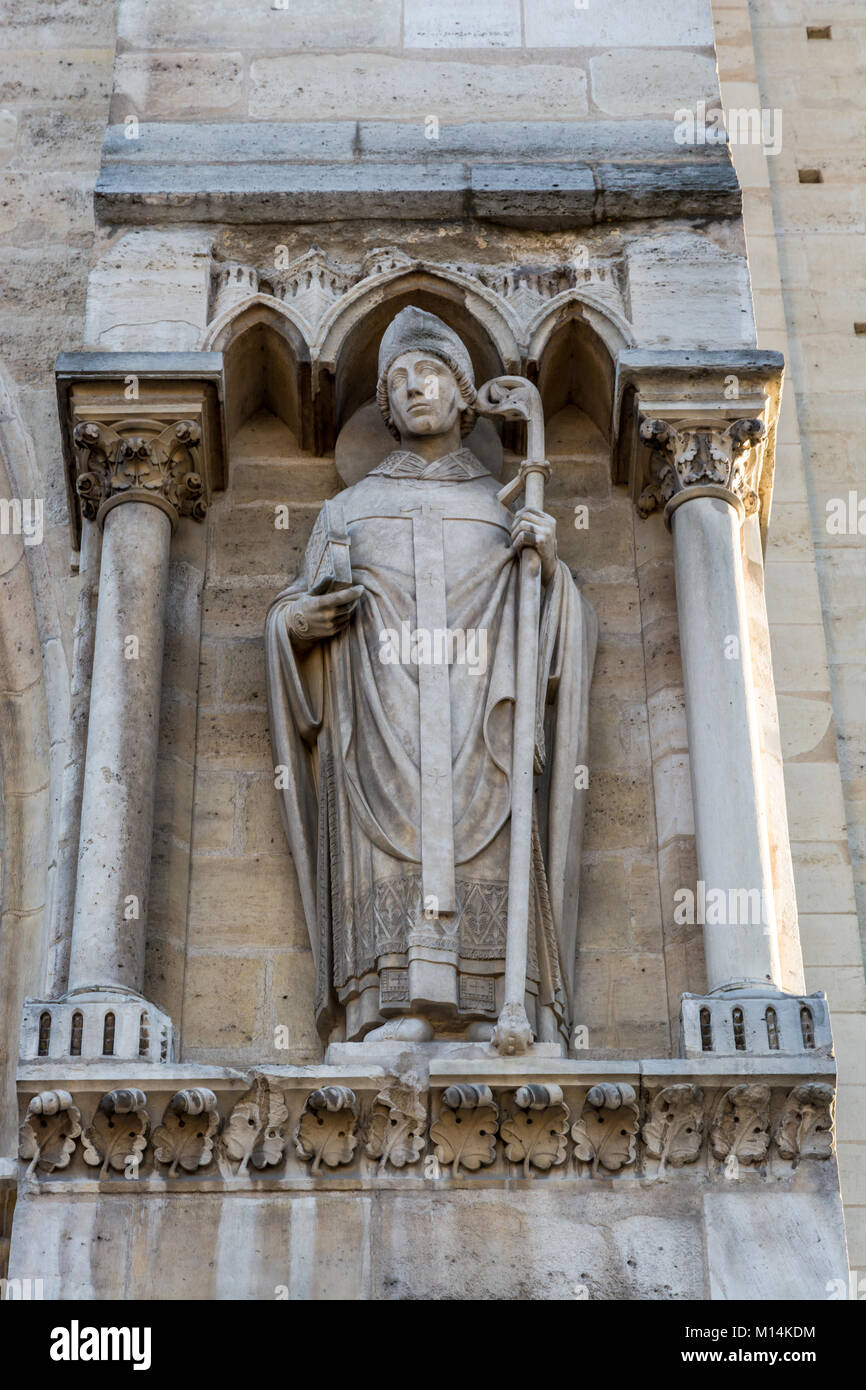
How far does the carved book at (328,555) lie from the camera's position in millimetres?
7066

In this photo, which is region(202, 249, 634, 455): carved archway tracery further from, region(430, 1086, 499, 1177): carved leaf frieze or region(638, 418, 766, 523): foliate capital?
region(430, 1086, 499, 1177): carved leaf frieze

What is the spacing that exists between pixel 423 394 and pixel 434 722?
47.7 inches

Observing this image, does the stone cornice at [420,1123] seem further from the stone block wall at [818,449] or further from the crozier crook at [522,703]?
the stone block wall at [818,449]

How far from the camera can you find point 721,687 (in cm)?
702

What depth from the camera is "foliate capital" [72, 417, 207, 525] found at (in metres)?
7.45

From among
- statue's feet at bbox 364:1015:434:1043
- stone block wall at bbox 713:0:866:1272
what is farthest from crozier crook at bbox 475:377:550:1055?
stone block wall at bbox 713:0:866:1272

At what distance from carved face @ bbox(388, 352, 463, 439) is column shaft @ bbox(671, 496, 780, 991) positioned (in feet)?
2.55

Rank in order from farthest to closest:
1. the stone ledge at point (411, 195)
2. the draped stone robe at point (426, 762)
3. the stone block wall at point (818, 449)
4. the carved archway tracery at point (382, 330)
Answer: the stone block wall at point (818, 449), the stone ledge at point (411, 195), the carved archway tracery at point (382, 330), the draped stone robe at point (426, 762)

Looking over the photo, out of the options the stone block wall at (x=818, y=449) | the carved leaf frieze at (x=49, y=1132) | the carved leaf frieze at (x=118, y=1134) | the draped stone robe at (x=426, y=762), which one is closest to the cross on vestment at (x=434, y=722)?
the draped stone robe at (x=426, y=762)

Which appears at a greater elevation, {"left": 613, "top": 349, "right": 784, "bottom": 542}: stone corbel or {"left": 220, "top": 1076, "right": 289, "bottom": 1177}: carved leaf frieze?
{"left": 613, "top": 349, "right": 784, "bottom": 542}: stone corbel

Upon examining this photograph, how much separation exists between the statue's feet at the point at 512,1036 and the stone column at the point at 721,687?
57cm

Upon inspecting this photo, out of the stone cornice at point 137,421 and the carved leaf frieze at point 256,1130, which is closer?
the carved leaf frieze at point 256,1130

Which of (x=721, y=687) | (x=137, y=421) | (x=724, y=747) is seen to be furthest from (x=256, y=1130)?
(x=137, y=421)

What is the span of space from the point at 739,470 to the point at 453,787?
1.49 meters
